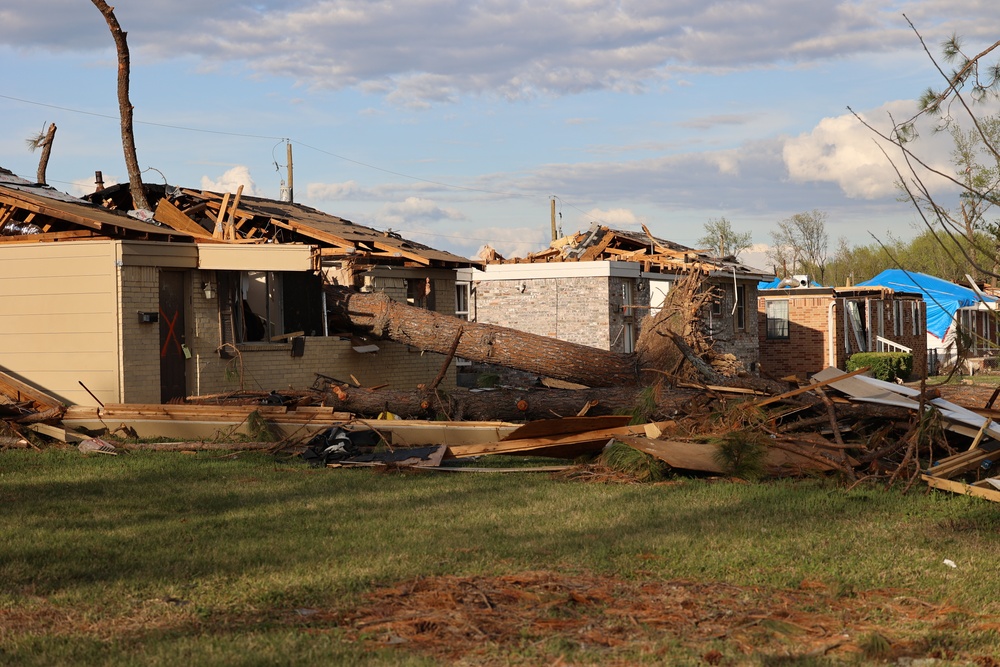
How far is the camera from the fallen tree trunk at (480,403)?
1437 cm

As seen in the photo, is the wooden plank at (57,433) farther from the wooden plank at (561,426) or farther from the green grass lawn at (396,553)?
the wooden plank at (561,426)

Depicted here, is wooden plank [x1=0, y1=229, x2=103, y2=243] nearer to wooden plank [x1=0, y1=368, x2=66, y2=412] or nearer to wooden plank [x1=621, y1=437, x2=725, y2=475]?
wooden plank [x1=0, y1=368, x2=66, y2=412]

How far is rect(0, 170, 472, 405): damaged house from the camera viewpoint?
1534cm

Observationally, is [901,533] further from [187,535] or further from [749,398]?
[187,535]

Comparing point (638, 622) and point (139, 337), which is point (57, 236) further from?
point (638, 622)

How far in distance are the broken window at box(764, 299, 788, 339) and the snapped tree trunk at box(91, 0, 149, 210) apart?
22.2 metres

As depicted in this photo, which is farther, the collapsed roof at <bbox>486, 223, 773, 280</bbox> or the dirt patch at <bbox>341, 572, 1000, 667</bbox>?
the collapsed roof at <bbox>486, 223, 773, 280</bbox>

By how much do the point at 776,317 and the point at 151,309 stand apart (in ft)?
84.9

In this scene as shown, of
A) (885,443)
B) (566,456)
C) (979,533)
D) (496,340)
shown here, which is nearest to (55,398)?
(496,340)

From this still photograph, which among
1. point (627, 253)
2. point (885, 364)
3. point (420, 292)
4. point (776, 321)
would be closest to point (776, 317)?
point (776, 321)

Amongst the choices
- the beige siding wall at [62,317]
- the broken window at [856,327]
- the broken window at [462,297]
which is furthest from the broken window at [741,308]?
the beige siding wall at [62,317]

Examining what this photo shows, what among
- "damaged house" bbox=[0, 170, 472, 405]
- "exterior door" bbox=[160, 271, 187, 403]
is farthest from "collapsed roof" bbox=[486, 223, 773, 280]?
"exterior door" bbox=[160, 271, 187, 403]

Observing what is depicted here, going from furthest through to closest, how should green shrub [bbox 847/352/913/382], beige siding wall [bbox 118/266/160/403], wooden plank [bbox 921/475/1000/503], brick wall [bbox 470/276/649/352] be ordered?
green shrub [bbox 847/352/913/382] < brick wall [bbox 470/276/649/352] < beige siding wall [bbox 118/266/160/403] < wooden plank [bbox 921/475/1000/503]

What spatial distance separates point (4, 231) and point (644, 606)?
47.4ft
